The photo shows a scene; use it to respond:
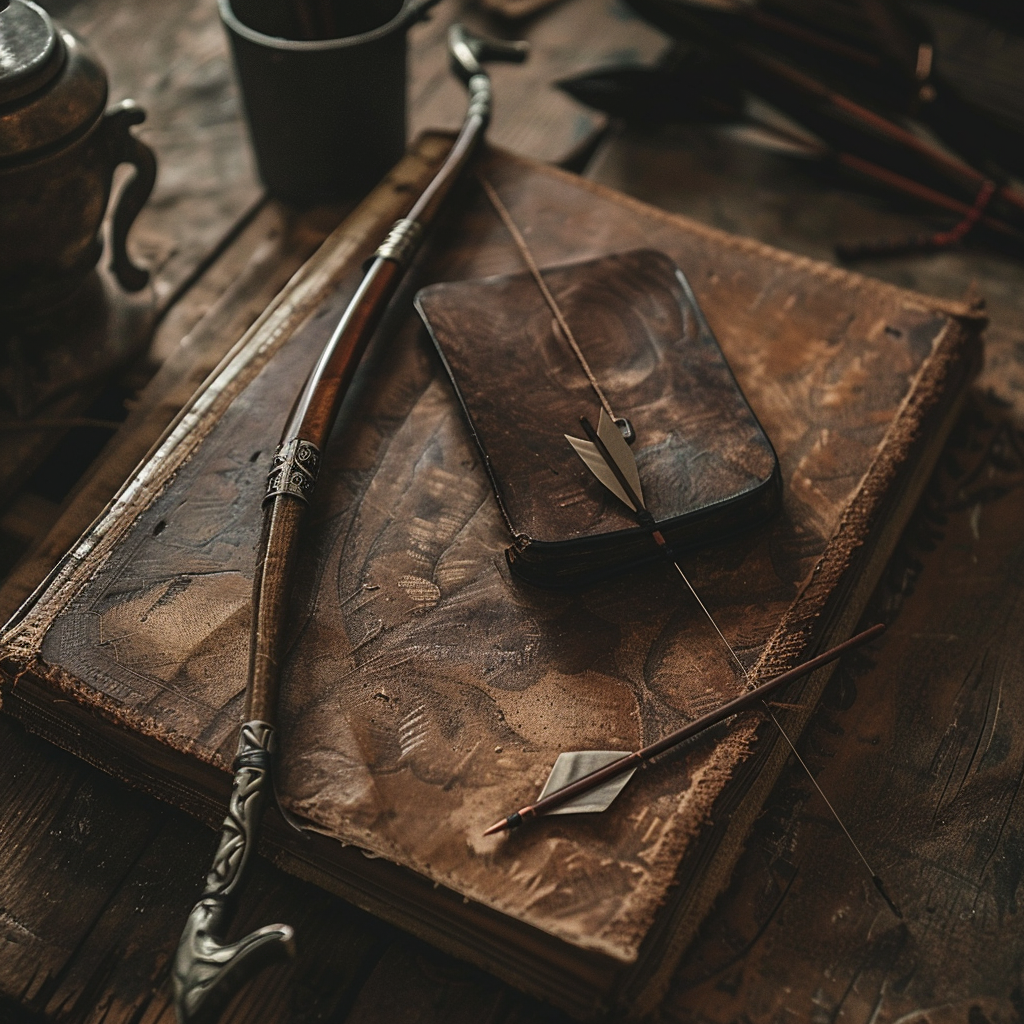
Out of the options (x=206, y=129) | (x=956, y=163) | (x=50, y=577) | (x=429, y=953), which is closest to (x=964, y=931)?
(x=429, y=953)

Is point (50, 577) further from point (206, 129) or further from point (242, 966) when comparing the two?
point (206, 129)

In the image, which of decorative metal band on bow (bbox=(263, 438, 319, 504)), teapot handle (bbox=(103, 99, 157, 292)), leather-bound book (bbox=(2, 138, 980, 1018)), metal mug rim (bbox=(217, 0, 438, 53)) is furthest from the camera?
metal mug rim (bbox=(217, 0, 438, 53))

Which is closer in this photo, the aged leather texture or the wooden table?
the wooden table

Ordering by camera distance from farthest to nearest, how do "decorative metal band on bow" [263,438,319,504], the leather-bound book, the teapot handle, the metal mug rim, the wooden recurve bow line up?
Result: the metal mug rim → the teapot handle → "decorative metal band on bow" [263,438,319,504] → the leather-bound book → the wooden recurve bow

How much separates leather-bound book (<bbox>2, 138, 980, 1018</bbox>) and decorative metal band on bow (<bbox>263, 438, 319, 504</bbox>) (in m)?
0.06

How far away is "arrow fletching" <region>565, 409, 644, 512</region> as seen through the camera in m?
0.96

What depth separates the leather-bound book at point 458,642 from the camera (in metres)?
0.83

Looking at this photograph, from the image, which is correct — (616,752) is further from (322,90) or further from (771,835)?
(322,90)

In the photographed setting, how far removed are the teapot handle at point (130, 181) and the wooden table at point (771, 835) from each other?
0.07m

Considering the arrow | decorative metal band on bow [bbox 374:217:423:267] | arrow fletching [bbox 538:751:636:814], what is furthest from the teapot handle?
arrow fletching [bbox 538:751:636:814]

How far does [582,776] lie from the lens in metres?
0.86

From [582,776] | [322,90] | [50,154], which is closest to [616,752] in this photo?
[582,776]

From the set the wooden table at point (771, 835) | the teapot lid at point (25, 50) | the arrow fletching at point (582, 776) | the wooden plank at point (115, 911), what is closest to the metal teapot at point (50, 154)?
the teapot lid at point (25, 50)

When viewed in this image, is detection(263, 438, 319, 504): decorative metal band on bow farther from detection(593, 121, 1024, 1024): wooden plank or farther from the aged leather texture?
detection(593, 121, 1024, 1024): wooden plank
